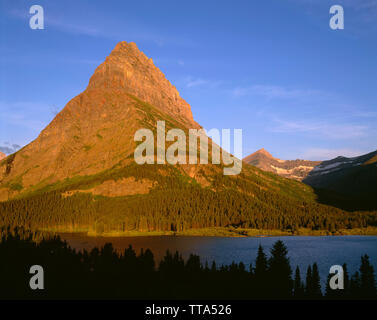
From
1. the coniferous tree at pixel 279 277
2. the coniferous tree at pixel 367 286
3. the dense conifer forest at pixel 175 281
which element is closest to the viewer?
the coniferous tree at pixel 367 286

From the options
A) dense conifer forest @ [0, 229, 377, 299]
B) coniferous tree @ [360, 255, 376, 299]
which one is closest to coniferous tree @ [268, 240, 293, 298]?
dense conifer forest @ [0, 229, 377, 299]

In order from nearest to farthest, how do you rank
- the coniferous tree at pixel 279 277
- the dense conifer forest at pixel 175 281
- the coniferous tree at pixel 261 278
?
the coniferous tree at pixel 279 277, the dense conifer forest at pixel 175 281, the coniferous tree at pixel 261 278

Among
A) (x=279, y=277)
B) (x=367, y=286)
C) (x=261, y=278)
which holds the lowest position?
(x=367, y=286)

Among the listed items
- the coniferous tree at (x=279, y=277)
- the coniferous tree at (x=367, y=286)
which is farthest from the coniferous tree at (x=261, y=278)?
the coniferous tree at (x=367, y=286)

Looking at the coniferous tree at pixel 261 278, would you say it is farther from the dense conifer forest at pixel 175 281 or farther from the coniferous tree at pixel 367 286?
the coniferous tree at pixel 367 286

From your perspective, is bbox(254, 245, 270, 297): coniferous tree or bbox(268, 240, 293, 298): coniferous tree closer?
bbox(268, 240, 293, 298): coniferous tree

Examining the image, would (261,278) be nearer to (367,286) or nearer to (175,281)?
(175,281)

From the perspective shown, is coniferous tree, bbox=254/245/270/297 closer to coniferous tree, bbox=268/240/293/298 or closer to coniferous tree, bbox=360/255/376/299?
coniferous tree, bbox=268/240/293/298

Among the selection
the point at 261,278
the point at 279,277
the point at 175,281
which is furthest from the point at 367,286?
the point at 175,281

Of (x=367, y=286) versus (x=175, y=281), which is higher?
(x=367, y=286)
